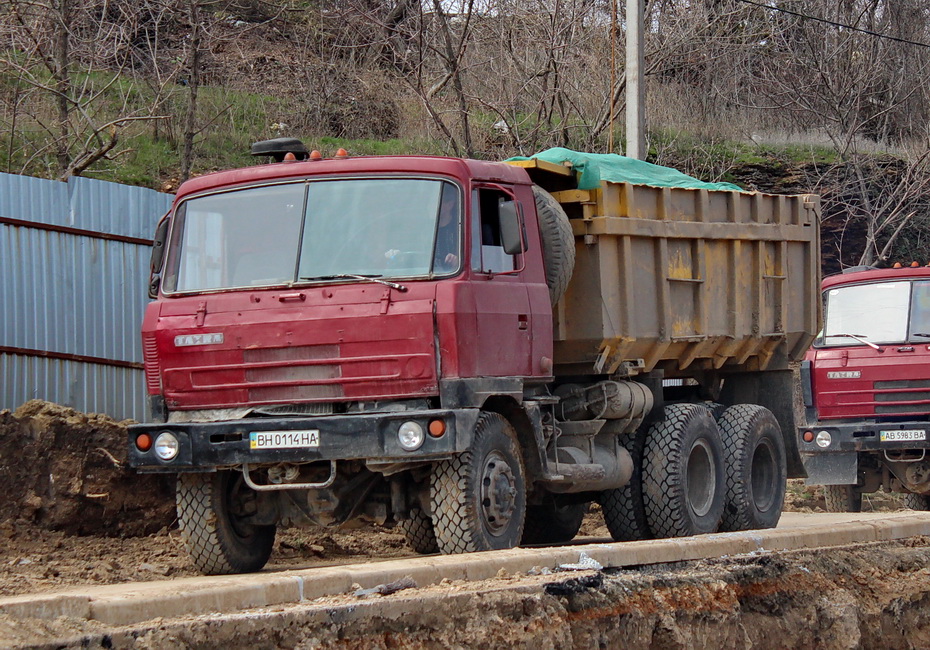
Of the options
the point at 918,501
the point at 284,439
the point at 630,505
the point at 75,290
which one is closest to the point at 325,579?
the point at 284,439

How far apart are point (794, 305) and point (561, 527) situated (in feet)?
9.92

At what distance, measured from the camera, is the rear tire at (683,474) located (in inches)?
392

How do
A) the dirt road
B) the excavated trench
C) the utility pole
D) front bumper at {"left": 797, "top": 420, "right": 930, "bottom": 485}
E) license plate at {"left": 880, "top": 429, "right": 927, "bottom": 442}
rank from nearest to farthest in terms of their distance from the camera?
the excavated trench < the dirt road < license plate at {"left": 880, "top": 429, "right": 927, "bottom": 442} < front bumper at {"left": 797, "top": 420, "right": 930, "bottom": 485} < the utility pole

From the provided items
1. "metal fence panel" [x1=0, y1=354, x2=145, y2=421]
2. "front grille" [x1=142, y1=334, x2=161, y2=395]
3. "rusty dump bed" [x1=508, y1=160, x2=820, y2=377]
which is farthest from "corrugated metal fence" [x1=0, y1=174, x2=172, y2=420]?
"rusty dump bed" [x1=508, y1=160, x2=820, y2=377]

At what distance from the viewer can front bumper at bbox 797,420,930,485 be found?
12945 millimetres

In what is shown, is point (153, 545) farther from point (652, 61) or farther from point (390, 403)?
point (652, 61)

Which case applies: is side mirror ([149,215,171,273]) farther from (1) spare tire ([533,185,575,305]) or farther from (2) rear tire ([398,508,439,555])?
(1) spare tire ([533,185,575,305])

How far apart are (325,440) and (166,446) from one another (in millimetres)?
1038

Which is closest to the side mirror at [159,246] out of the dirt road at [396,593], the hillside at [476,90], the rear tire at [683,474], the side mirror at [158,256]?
the side mirror at [158,256]

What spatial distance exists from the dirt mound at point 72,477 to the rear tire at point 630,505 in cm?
345

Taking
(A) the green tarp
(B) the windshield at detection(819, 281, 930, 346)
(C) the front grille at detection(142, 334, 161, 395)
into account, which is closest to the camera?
(C) the front grille at detection(142, 334, 161, 395)

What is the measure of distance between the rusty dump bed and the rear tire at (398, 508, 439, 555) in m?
1.99

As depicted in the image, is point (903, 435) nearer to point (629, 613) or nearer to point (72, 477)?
point (629, 613)

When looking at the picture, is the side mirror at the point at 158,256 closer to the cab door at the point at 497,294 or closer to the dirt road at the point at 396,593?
the dirt road at the point at 396,593
